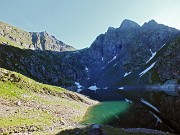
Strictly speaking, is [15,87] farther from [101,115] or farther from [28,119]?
[101,115]

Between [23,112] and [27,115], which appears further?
[23,112]

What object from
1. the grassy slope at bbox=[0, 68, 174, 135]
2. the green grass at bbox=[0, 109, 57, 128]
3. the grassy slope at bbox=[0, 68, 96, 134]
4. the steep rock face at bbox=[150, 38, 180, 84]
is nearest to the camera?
the grassy slope at bbox=[0, 68, 174, 135]

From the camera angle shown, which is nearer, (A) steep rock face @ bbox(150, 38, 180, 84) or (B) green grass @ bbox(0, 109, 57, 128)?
(B) green grass @ bbox(0, 109, 57, 128)

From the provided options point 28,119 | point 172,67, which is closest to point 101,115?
→ point 28,119

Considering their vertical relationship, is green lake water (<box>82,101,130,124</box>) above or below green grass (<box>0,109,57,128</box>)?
below

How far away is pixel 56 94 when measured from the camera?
3275 inches

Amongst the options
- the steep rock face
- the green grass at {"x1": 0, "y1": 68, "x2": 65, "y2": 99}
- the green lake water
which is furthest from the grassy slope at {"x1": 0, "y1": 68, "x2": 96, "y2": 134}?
the steep rock face

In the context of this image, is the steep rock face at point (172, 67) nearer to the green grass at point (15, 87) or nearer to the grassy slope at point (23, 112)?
the green grass at point (15, 87)

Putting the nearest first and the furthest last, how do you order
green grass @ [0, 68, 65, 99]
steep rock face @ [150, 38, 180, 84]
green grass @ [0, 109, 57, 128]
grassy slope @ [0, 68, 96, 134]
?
green grass @ [0, 109, 57, 128]
grassy slope @ [0, 68, 96, 134]
green grass @ [0, 68, 65, 99]
steep rock face @ [150, 38, 180, 84]

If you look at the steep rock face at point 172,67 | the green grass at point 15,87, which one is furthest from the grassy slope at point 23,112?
the steep rock face at point 172,67

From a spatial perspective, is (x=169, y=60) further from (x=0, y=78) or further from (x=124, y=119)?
(x=0, y=78)

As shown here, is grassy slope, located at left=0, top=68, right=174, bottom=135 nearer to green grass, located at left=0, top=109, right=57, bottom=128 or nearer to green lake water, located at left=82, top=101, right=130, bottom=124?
green grass, located at left=0, top=109, right=57, bottom=128

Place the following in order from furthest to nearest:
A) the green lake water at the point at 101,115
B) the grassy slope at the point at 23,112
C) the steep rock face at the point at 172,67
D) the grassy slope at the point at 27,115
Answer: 1. the steep rock face at the point at 172,67
2. the green lake water at the point at 101,115
3. the grassy slope at the point at 23,112
4. the grassy slope at the point at 27,115

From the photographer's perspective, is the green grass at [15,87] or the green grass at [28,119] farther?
the green grass at [15,87]
